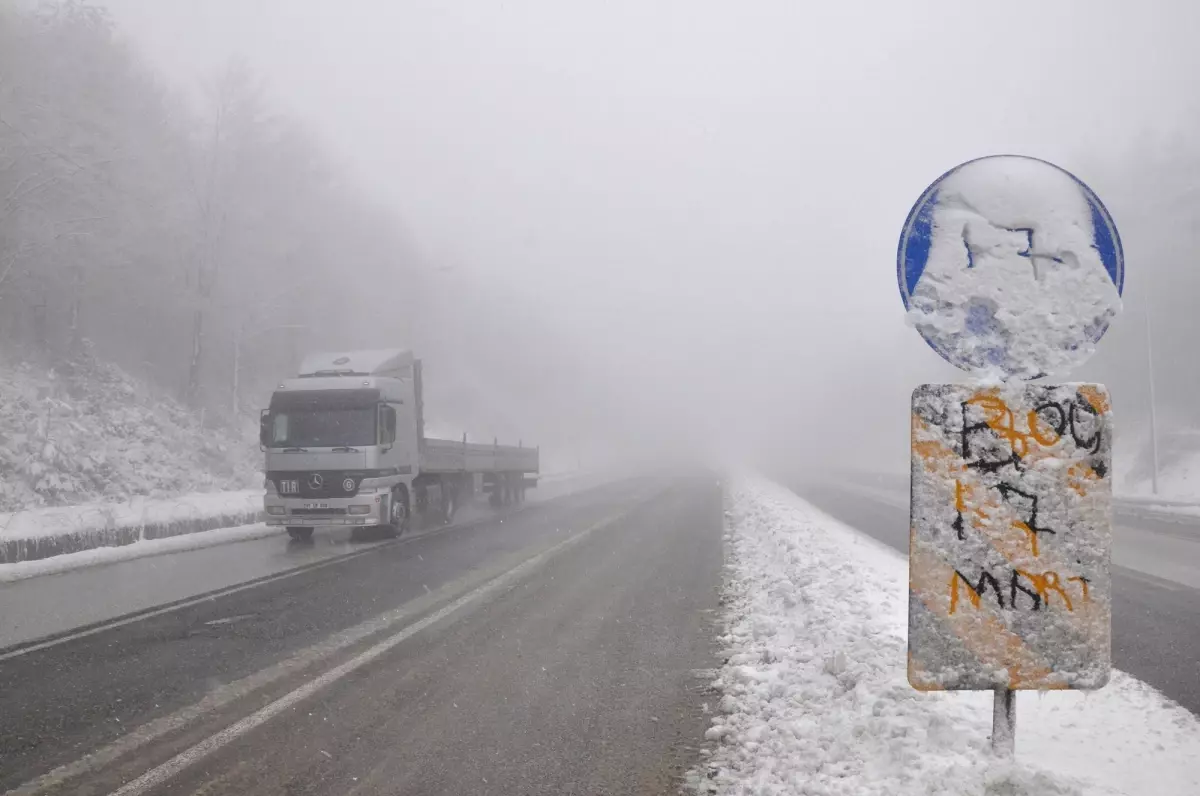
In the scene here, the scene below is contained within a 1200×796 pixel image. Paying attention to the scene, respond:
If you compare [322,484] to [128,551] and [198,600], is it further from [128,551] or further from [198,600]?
[198,600]

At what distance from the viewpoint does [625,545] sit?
15.0 m

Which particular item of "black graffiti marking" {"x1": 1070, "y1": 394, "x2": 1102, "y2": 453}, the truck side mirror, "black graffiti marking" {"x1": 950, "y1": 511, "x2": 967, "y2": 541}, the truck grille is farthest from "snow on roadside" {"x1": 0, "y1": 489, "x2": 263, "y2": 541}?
"black graffiti marking" {"x1": 1070, "y1": 394, "x2": 1102, "y2": 453}

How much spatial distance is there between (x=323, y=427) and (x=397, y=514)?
7.59ft

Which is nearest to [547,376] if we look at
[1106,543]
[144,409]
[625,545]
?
[144,409]

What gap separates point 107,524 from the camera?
595 inches

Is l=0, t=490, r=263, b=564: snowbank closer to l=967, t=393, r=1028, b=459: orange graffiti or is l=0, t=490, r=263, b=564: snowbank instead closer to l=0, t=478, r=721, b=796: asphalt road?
l=0, t=478, r=721, b=796: asphalt road

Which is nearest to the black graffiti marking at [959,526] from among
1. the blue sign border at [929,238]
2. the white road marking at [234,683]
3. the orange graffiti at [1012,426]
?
the orange graffiti at [1012,426]

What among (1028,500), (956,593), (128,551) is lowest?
(128,551)

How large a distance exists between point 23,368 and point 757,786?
27247 mm

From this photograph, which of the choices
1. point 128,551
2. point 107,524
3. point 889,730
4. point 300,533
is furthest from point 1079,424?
point 107,524

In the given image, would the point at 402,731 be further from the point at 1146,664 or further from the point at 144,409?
the point at 144,409

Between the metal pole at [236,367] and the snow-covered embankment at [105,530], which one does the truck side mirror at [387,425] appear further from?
the metal pole at [236,367]

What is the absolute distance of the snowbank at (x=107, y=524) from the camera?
13305 mm

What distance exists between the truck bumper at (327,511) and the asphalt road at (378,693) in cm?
435
